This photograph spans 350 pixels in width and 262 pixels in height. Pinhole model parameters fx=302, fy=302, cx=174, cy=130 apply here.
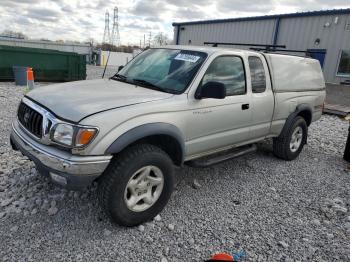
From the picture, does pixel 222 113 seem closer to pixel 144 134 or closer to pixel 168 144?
pixel 168 144

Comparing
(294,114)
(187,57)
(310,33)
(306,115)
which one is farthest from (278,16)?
(187,57)

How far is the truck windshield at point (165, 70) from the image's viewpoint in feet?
11.5

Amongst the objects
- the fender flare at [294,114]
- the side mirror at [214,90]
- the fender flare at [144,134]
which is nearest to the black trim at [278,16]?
the fender flare at [294,114]

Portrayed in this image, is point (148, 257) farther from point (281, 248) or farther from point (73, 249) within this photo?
point (281, 248)

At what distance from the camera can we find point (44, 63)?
13078 mm

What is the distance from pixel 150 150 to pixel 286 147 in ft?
10.2

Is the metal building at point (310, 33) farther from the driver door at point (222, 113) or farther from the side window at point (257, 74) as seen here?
the driver door at point (222, 113)

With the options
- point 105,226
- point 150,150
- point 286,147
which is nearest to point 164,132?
point 150,150

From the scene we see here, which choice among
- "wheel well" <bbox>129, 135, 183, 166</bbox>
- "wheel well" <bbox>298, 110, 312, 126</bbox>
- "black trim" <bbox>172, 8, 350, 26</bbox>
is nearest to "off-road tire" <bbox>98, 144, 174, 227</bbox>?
"wheel well" <bbox>129, 135, 183, 166</bbox>

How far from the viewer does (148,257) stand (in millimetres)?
2701

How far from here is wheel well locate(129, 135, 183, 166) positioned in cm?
316

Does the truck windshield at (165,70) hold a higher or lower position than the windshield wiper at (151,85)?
higher

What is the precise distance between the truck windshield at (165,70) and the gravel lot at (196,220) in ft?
4.61

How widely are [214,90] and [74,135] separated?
4.97 ft
